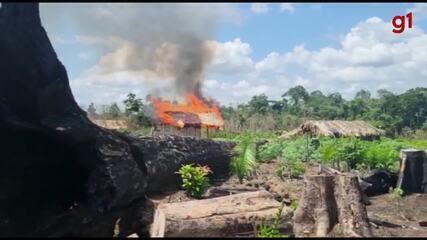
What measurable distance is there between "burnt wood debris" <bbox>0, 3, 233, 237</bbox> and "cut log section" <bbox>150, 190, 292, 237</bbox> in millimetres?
687

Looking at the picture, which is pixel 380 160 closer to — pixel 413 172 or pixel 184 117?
pixel 413 172

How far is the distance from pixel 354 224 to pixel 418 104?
2272 inches

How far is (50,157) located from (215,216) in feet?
9.21

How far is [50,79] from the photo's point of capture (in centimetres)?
698

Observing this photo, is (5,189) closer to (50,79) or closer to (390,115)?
(50,79)

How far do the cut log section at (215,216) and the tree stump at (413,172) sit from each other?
7.00 m

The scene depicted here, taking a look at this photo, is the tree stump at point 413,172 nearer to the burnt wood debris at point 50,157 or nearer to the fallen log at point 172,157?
the fallen log at point 172,157

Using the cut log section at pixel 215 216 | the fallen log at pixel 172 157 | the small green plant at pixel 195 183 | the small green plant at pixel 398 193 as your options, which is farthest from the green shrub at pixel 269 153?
the cut log section at pixel 215 216

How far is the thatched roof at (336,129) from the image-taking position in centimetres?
3183

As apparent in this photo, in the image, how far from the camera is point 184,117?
32750mm

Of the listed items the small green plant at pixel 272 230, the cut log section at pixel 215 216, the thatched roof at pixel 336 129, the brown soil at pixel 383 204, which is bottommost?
the brown soil at pixel 383 204

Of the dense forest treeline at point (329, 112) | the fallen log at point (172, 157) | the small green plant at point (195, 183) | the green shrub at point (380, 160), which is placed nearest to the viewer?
the small green plant at point (195, 183)

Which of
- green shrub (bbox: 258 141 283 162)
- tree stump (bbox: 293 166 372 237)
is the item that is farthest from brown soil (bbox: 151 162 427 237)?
green shrub (bbox: 258 141 283 162)

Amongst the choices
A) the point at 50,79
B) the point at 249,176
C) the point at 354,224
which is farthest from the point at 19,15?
the point at 249,176
